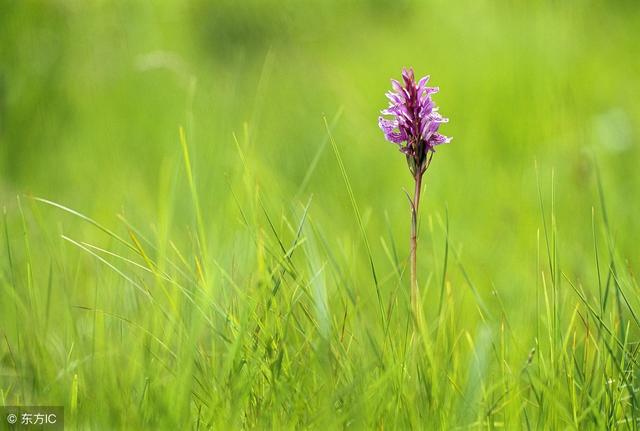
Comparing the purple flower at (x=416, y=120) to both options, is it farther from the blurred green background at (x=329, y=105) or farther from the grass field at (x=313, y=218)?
the blurred green background at (x=329, y=105)

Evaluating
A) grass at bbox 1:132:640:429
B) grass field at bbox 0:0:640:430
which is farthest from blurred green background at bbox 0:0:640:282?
grass at bbox 1:132:640:429

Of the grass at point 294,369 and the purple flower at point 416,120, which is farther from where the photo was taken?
the purple flower at point 416,120

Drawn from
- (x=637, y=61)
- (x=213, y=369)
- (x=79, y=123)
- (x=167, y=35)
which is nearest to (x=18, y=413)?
(x=213, y=369)

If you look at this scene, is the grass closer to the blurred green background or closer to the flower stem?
the flower stem

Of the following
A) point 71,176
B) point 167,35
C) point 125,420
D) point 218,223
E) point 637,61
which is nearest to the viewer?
point 125,420

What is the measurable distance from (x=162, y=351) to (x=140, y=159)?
2.07m

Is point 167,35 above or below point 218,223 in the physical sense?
above

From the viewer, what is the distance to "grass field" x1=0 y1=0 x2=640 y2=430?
1.17 m

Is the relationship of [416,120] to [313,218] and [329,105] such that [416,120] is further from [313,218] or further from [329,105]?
[329,105]

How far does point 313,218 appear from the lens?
7.00ft

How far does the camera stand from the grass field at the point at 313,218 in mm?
1174

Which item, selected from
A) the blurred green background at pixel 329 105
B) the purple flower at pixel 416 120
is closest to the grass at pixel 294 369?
the purple flower at pixel 416 120

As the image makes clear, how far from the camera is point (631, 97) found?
335 centimetres

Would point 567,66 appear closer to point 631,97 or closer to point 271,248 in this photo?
point 631,97
